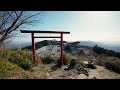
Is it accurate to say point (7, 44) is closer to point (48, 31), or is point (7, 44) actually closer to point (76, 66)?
point (48, 31)

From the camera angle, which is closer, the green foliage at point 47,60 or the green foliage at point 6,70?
the green foliage at point 6,70

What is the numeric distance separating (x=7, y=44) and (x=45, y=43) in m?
9.82

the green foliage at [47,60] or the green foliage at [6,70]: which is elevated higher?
the green foliage at [6,70]

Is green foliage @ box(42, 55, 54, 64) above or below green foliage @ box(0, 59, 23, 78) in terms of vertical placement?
below

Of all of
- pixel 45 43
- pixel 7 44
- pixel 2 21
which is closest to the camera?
pixel 2 21

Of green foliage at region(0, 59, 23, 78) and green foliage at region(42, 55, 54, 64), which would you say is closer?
green foliage at region(0, 59, 23, 78)

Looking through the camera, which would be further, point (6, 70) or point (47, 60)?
point (47, 60)

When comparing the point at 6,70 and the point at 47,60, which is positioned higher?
the point at 6,70
